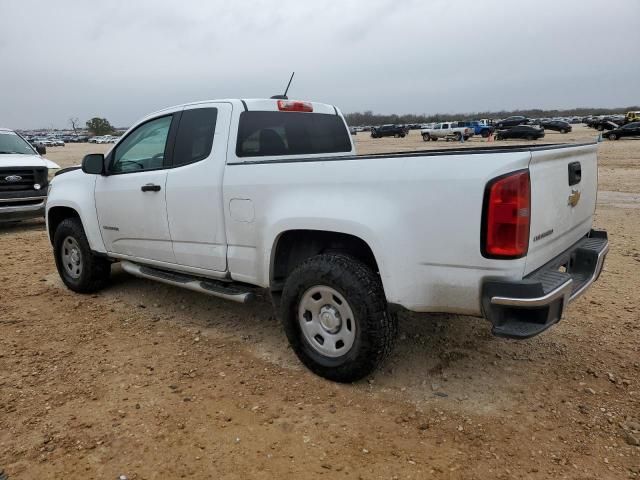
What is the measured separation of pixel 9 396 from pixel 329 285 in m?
2.22

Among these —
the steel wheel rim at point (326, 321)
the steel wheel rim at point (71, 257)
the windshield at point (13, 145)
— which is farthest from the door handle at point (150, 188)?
the windshield at point (13, 145)

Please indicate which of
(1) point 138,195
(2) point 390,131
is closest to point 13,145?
(1) point 138,195

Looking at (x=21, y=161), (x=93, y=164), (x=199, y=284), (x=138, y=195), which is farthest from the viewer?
(x=21, y=161)

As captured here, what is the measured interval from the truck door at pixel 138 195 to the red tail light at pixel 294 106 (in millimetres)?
951

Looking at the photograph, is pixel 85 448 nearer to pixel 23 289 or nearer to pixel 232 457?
pixel 232 457

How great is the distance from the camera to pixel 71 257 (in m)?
5.49

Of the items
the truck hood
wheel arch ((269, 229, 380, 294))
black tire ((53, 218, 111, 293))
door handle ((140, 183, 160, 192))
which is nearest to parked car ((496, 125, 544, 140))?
the truck hood

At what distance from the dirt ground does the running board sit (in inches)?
17.0

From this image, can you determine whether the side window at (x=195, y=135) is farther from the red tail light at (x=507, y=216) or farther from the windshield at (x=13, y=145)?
the windshield at (x=13, y=145)

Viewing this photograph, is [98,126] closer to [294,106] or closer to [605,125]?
[605,125]

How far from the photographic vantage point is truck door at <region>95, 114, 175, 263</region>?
4324 millimetres

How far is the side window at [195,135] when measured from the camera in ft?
13.1

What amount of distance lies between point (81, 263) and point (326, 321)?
3219 millimetres

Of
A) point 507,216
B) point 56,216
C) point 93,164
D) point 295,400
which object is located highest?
point 93,164
